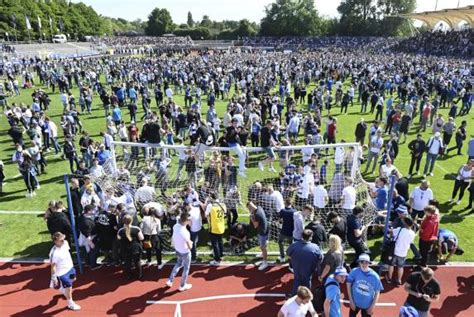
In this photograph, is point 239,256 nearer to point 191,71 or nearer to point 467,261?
point 467,261

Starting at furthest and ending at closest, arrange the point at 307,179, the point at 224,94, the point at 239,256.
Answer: the point at 224,94, the point at 307,179, the point at 239,256

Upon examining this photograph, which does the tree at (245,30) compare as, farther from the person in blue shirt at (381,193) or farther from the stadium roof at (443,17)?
the person in blue shirt at (381,193)

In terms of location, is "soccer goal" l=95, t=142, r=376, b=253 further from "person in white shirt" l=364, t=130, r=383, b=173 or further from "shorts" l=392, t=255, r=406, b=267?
"shorts" l=392, t=255, r=406, b=267

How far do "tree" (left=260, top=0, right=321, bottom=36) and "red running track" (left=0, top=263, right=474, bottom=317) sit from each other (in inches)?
3054

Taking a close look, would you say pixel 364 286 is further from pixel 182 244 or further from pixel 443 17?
pixel 443 17

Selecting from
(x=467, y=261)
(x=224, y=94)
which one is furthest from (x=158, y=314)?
(x=224, y=94)

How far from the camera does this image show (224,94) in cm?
2775

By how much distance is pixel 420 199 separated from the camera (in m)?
9.42

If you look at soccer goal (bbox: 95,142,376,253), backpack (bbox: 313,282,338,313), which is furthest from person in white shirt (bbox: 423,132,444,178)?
backpack (bbox: 313,282,338,313)

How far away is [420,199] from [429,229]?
5.05ft

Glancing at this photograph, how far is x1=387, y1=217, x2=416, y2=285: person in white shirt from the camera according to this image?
7351mm

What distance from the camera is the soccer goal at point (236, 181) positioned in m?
9.80

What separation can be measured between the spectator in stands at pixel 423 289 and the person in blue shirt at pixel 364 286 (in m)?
0.52

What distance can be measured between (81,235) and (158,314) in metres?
2.62
